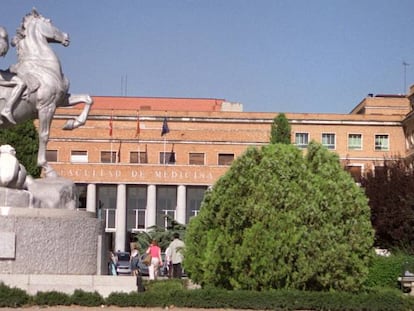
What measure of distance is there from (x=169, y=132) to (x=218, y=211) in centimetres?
5909

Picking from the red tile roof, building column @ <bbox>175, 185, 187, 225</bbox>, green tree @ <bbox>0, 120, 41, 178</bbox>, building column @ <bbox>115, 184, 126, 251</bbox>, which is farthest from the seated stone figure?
the red tile roof

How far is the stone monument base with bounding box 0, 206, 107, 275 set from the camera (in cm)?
1777

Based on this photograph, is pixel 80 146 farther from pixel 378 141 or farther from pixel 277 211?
pixel 277 211

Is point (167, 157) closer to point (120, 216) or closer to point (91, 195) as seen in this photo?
point (120, 216)

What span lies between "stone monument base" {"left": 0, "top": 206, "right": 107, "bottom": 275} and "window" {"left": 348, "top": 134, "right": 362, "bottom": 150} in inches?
2573

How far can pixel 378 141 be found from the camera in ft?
273

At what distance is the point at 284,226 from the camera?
20234mm

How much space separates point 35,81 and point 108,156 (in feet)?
194

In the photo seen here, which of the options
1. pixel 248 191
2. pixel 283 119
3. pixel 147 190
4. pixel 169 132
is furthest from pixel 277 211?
pixel 169 132

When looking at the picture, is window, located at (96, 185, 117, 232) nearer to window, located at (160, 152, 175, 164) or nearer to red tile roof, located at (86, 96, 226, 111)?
window, located at (160, 152, 175, 164)

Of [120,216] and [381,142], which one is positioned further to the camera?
[381,142]

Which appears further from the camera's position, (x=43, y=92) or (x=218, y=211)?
(x=218, y=211)

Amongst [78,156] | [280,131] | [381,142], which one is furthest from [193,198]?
[381,142]

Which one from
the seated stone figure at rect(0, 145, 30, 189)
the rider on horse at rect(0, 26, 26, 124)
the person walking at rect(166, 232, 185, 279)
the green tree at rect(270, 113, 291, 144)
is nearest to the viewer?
the seated stone figure at rect(0, 145, 30, 189)
